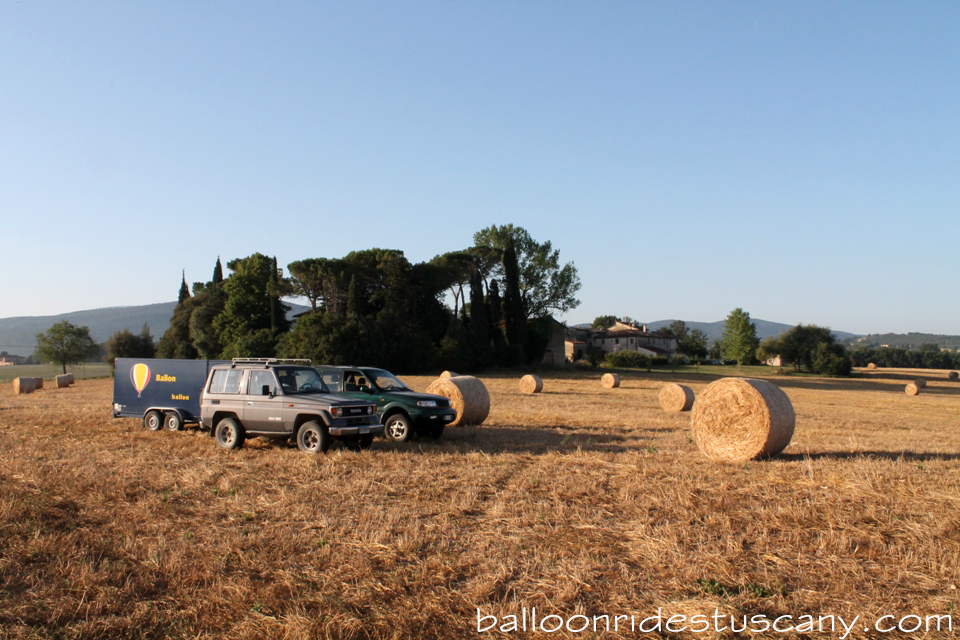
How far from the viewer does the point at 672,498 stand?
8.30 meters

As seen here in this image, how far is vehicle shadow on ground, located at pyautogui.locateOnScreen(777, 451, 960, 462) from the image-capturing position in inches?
441

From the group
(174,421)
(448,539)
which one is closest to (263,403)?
(174,421)

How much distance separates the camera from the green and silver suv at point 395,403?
1421 centimetres

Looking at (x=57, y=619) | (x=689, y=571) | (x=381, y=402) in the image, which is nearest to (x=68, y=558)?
(x=57, y=619)

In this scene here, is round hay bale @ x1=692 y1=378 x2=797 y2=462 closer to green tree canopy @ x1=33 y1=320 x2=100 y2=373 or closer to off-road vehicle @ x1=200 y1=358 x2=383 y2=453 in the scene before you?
off-road vehicle @ x1=200 y1=358 x2=383 y2=453

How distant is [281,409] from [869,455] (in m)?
10.7

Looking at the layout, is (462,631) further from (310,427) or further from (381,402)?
(381,402)

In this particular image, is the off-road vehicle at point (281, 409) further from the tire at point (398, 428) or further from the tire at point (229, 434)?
the tire at point (398, 428)

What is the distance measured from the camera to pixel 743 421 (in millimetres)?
11617

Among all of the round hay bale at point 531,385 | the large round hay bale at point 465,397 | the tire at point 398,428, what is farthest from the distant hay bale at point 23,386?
the tire at point 398,428

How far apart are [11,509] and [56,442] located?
7.19m

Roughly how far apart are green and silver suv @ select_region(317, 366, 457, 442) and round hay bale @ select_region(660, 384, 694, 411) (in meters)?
12.8

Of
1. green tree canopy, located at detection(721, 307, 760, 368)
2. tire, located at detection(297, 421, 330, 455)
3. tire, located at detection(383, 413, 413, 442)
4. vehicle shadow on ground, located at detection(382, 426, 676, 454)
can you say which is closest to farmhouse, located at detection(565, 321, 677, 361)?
green tree canopy, located at detection(721, 307, 760, 368)

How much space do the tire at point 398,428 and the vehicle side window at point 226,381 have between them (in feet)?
10.5
